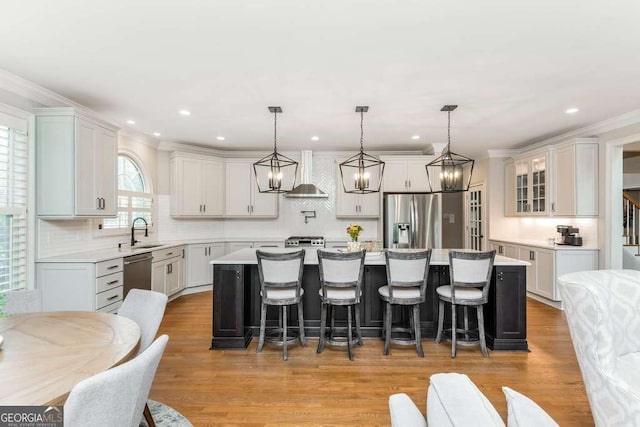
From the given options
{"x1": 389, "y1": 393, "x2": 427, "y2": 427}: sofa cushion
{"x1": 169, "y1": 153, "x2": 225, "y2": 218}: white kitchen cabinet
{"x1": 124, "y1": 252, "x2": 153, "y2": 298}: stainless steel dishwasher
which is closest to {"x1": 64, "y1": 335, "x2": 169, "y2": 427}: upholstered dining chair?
{"x1": 389, "y1": 393, "x2": 427, "y2": 427}: sofa cushion

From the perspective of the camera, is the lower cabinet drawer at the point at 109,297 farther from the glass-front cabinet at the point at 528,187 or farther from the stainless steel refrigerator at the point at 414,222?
the glass-front cabinet at the point at 528,187

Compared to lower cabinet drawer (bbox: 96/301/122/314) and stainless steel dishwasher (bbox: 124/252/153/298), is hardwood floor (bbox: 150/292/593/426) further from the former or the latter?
stainless steel dishwasher (bbox: 124/252/153/298)

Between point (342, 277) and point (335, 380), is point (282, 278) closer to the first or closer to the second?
point (342, 277)

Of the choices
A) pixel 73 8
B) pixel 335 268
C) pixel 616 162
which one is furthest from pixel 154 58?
pixel 616 162

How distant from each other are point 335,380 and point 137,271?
113 inches

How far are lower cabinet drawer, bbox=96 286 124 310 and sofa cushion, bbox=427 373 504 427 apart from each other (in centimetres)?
363

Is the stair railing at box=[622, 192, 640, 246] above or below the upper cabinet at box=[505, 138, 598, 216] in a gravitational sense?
below

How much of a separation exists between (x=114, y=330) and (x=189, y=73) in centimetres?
222

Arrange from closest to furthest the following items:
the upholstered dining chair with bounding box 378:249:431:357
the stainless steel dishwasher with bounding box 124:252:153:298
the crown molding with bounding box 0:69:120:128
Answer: the crown molding with bounding box 0:69:120:128 < the upholstered dining chair with bounding box 378:249:431:357 < the stainless steel dishwasher with bounding box 124:252:153:298

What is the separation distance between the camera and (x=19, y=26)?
2.22m

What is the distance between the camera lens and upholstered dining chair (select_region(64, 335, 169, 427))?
0.99 metres

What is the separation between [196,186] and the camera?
5.96m

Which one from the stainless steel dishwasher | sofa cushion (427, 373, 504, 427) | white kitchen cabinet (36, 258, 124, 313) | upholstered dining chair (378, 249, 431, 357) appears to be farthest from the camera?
the stainless steel dishwasher

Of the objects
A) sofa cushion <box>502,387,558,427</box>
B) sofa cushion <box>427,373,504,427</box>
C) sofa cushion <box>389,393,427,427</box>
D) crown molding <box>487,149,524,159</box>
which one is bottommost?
sofa cushion <box>389,393,427,427</box>
